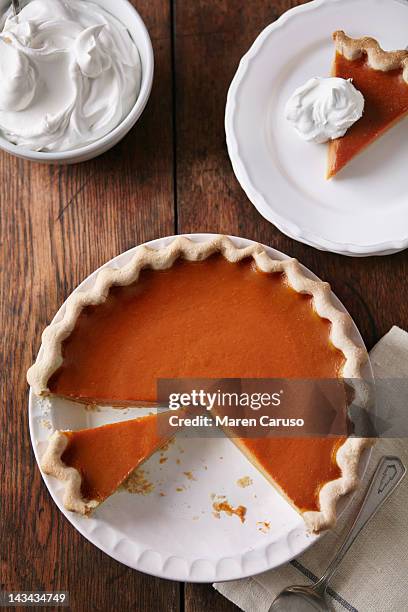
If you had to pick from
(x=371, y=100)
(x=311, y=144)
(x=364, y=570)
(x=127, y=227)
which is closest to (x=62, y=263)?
(x=127, y=227)

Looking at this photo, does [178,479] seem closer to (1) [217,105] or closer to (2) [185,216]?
(2) [185,216]

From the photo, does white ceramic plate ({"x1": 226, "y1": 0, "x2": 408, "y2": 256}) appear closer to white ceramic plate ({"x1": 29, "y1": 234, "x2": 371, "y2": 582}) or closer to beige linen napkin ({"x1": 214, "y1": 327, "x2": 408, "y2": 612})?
white ceramic plate ({"x1": 29, "y1": 234, "x2": 371, "y2": 582})

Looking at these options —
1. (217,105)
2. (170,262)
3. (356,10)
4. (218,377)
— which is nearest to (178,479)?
(218,377)

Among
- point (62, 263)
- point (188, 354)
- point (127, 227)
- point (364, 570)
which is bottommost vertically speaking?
point (364, 570)

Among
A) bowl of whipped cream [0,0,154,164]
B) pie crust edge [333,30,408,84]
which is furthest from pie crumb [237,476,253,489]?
pie crust edge [333,30,408,84]

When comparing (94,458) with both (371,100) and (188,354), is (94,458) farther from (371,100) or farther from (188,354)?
(371,100)

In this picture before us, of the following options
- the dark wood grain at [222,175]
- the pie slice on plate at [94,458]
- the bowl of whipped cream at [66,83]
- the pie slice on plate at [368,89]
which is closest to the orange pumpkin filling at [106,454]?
the pie slice on plate at [94,458]
